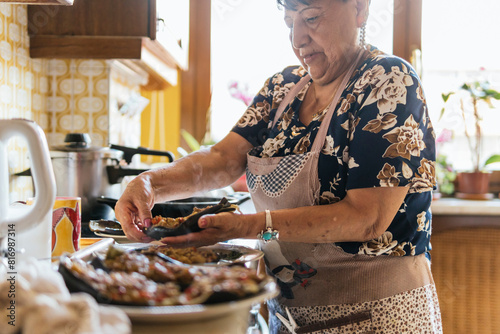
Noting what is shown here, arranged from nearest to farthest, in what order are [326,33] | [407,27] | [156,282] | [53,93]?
[156,282] → [326,33] → [53,93] → [407,27]

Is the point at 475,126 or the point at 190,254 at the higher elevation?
the point at 475,126

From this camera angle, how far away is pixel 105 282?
574mm

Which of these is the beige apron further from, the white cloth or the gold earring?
the white cloth

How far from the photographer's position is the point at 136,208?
117 centimetres

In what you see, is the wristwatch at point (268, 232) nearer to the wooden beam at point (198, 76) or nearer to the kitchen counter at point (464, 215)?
the kitchen counter at point (464, 215)

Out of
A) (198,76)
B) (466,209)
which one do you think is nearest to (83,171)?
(198,76)

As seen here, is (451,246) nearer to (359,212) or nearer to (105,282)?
(359,212)

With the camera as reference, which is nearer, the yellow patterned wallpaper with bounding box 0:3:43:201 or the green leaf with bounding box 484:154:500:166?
the yellow patterned wallpaper with bounding box 0:3:43:201

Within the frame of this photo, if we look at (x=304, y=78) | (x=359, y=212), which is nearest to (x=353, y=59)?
(x=304, y=78)

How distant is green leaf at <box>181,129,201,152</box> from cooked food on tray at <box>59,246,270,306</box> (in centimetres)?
236

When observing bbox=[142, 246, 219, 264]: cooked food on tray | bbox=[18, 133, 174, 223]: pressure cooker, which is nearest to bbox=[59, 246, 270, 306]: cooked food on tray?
bbox=[142, 246, 219, 264]: cooked food on tray

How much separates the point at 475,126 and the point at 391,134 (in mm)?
2251

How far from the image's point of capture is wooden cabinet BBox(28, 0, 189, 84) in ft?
6.35

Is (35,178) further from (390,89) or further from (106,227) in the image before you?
(390,89)
